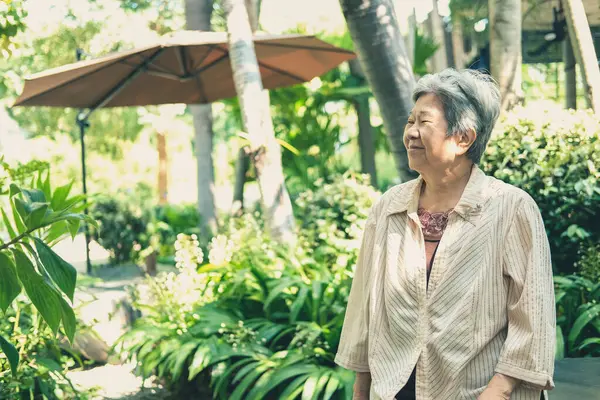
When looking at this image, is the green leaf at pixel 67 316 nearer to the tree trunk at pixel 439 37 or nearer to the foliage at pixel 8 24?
the foliage at pixel 8 24

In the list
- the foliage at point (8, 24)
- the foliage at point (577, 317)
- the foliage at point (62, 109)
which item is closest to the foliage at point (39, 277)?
the foliage at point (8, 24)

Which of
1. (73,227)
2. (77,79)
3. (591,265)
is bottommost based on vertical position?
(591,265)

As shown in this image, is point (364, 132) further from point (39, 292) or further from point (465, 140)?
point (465, 140)

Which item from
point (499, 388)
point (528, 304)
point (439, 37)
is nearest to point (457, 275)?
point (528, 304)

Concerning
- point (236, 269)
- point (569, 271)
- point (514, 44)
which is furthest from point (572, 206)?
point (236, 269)

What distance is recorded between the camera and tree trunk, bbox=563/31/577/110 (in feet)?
24.5

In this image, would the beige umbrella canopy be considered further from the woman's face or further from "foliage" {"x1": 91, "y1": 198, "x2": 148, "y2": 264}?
the woman's face

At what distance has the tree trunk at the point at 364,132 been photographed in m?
13.5

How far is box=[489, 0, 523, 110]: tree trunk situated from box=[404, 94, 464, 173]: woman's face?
4.40 m

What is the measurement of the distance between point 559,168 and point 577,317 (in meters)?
1.17

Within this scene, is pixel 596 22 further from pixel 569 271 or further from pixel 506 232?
pixel 506 232

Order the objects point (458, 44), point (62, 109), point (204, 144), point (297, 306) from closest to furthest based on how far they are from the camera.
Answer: point (297, 306) < point (204, 144) < point (458, 44) < point (62, 109)

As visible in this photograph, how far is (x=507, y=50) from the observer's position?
662 centimetres

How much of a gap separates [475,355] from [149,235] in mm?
9983
